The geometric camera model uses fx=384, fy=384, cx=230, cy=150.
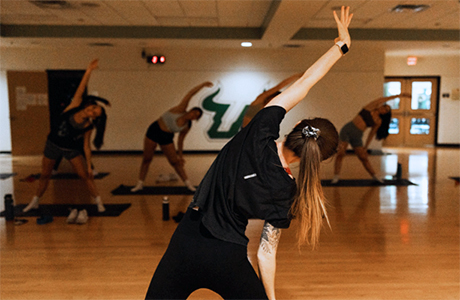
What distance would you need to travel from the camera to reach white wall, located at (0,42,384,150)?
29.5 ft

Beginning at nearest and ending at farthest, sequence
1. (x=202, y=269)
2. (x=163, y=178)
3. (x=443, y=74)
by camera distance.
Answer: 1. (x=202, y=269)
2. (x=163, y=178)
3. (x=443, y=74)

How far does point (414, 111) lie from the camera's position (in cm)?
1099

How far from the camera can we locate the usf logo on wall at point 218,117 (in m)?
9.20

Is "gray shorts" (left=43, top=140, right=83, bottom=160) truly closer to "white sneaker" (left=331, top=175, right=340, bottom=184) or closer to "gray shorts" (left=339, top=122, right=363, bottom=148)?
"white sneaker" (left=331, top=175, right=340, bottom=184)

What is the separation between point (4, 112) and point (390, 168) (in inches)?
350

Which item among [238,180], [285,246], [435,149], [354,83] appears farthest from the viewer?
[435,149]

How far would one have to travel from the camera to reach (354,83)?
9.34m

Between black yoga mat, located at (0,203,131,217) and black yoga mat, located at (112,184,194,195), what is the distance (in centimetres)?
66

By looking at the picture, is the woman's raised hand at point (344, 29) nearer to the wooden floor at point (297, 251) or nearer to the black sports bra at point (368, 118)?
the wooden floor at point (297, 251)

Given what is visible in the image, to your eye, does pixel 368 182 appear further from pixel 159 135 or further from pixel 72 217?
pixel 72 217

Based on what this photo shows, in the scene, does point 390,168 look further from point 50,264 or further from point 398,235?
point 50,264

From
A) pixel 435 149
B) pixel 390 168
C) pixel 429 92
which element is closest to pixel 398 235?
pixel 390 168

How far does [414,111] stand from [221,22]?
6.92 m

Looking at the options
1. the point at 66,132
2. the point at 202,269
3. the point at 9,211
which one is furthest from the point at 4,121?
the point at 202,269
